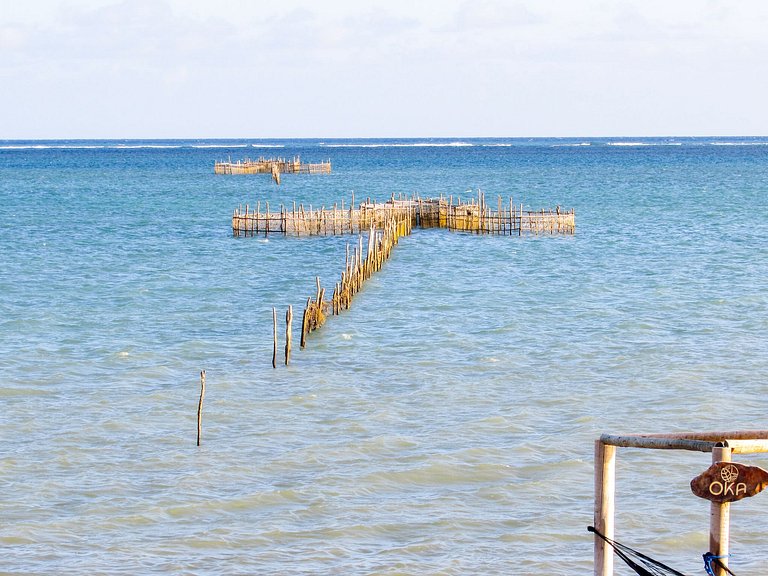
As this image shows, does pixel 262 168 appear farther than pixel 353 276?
Yes

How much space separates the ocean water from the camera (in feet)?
39.6

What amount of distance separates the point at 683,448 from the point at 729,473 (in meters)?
0.45

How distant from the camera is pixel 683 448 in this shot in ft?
24.9

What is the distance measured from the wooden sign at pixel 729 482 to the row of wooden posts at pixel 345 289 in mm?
12348

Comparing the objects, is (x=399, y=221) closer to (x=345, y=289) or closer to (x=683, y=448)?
(x=345, y=289)

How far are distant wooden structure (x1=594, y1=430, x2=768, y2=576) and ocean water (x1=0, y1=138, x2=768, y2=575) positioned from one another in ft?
10.4

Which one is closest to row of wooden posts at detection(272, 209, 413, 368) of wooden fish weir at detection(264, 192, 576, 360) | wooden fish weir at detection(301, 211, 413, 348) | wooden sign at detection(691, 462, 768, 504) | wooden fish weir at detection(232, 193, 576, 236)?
wooden fish weir at detection(301, 211, 413, 348)

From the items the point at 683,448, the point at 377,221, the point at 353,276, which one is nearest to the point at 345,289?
the point at 353,276

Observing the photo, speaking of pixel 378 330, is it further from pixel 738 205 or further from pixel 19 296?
pixel 738 205

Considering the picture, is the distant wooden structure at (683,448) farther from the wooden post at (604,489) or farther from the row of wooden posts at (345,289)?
the row of wooden posts at (345,289)

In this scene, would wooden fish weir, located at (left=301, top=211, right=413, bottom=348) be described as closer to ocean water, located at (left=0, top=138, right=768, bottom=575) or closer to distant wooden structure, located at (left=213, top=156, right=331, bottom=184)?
ocean water, located at (left=0, top=138, right=768, bottom=575)

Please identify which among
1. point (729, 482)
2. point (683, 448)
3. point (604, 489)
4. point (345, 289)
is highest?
point (683, 448)

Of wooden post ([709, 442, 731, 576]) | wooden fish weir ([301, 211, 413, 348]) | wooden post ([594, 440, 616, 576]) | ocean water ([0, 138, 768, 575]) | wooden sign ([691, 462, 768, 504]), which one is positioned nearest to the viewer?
wooden sign ([691, 462, 768, 504])

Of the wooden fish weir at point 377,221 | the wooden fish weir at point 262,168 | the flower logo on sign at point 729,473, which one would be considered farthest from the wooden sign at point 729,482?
the wooden fish weir at point 262,168
